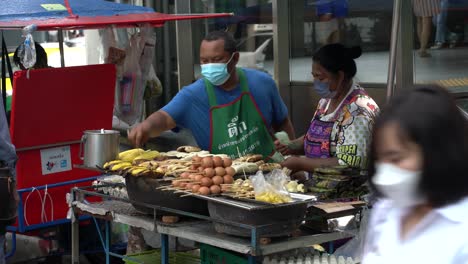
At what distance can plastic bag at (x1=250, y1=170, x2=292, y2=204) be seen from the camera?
12.3 ft

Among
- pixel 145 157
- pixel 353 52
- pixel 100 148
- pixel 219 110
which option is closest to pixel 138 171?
pixel 145 157

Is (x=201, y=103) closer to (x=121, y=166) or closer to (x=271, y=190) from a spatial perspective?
(x=121, y=166)

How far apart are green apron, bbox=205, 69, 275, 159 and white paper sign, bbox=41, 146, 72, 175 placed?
1.52 metres

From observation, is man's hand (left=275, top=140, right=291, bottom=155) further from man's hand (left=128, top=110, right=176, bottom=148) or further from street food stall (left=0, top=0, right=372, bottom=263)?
man's hand (left=128, top=110, right=176, bottom=148)

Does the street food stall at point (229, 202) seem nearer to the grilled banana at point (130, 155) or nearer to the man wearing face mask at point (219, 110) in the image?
the grilled banana at point (130, 155)

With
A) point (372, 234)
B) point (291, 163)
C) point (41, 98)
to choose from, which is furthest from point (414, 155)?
point (41, 98)

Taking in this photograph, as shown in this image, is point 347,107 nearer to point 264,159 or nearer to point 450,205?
point 264,159

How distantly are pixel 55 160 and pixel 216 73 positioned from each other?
1.70 meters

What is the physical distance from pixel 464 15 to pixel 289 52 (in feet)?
6.77

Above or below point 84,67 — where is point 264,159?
below

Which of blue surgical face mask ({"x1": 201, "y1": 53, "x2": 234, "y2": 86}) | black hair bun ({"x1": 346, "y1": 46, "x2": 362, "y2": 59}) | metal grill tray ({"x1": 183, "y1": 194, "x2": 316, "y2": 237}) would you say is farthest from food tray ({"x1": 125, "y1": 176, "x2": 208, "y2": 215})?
black hair bun ({"x1": 346, "y1": 46, "x2": 362, "y2": 59})

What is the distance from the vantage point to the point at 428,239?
202 centimetres

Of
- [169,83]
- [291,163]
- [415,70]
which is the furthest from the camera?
[169,83]

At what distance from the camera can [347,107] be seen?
4.61m
